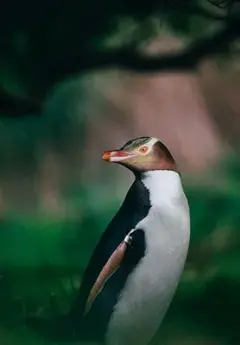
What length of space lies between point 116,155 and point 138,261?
0.21m

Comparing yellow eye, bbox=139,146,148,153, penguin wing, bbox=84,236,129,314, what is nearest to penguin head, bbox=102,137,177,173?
yellow eye, bbox=139,146,148,153

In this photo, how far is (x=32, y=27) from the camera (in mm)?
1636

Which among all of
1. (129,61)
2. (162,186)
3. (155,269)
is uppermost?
(129,61)

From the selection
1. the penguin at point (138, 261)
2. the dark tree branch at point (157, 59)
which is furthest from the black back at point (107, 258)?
the dark tree branch at point (157, 59)

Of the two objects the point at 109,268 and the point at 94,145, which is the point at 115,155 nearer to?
the point at 94,145

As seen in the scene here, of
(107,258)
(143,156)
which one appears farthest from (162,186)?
(107,258)

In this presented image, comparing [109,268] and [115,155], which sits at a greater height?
[115,155]

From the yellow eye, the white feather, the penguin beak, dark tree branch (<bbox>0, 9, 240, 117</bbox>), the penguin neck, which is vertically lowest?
the white feather

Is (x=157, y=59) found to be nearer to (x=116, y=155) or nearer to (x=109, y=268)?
(x=116, y=155)

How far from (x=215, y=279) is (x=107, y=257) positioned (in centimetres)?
21

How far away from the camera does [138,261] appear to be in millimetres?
A: 1570

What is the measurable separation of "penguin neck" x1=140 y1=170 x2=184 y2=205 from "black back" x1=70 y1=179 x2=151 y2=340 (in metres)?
0.01

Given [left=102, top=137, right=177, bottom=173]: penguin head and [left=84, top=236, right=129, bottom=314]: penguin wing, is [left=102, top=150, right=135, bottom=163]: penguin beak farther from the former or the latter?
[left=84, top=236, right=129, bottom=314]: penguin wing

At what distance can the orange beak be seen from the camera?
1.61 meters
